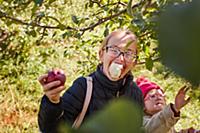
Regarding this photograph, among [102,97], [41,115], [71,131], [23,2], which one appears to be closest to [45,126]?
[41,115]

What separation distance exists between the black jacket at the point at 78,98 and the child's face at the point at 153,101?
29 cm

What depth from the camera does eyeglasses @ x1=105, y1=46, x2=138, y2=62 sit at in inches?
74.6

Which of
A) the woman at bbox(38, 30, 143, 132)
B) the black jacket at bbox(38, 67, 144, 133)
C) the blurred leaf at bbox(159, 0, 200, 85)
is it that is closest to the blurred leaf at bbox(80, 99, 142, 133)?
the blurred leaf at bbox(159, 0, 200, 85)

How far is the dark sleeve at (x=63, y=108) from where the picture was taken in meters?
1.61

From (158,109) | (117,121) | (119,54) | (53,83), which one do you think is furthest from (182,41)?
(158,109)

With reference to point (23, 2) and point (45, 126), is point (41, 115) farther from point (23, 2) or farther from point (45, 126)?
point (23, 2)

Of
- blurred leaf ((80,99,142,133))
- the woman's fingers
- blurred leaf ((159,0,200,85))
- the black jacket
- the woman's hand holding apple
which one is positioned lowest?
the black jacket

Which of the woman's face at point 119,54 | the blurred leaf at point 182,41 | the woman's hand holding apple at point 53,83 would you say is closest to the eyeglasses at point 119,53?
the woman's face at point 119,54

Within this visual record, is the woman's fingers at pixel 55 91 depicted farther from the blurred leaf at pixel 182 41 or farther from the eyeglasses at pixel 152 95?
the blurred leaf at pixel 182 41

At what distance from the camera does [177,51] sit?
162mm

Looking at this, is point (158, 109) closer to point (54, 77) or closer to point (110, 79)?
point (110, 79)

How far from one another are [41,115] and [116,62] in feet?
1.22

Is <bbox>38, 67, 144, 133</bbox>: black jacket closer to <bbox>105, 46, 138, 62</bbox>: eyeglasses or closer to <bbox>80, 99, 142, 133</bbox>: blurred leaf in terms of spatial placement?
<bbox>105, 46, 138, 62</bbox>: eyeglasses

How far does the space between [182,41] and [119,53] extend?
174cm
